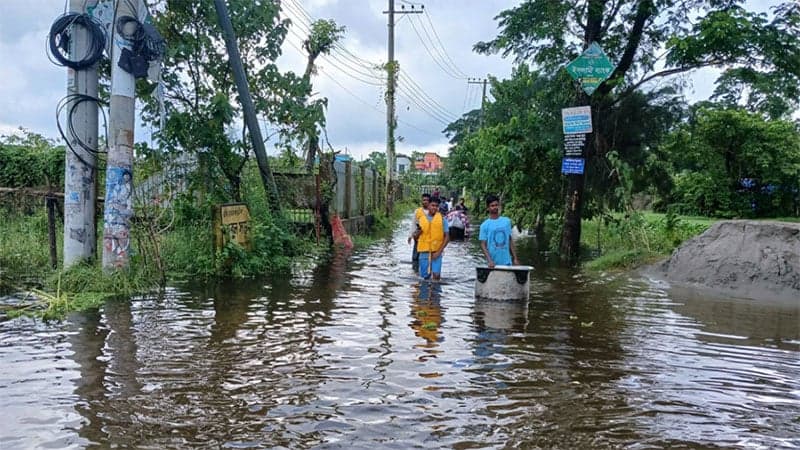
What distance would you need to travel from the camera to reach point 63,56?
10234mm

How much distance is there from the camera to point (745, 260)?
11438 mm

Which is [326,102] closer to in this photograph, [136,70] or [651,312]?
[136,70]

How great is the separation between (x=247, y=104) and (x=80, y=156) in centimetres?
385

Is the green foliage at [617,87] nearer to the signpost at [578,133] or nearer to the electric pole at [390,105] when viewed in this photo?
the signpost at [578,133]

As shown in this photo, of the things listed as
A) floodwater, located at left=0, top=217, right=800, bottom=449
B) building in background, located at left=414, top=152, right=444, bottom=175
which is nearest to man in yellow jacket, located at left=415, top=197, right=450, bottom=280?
floodwater, located at left=0, top=217, right=800, bottom=449

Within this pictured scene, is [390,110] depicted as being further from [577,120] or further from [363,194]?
[577,120]

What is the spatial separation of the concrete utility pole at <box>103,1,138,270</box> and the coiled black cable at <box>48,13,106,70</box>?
9.3 inches

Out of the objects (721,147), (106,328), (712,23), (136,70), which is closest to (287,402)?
(106,328)

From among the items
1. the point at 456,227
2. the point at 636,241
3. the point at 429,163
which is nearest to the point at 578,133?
the point at 636,241

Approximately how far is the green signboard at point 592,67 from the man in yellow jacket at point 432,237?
5.08 metres

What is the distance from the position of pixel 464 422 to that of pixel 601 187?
13472 mm

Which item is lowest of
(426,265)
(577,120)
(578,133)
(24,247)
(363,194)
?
(426,265)

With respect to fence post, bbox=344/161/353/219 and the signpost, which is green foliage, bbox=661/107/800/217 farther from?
fence post, bbox=344/161/353/219

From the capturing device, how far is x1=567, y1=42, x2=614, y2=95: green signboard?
1402 cm
